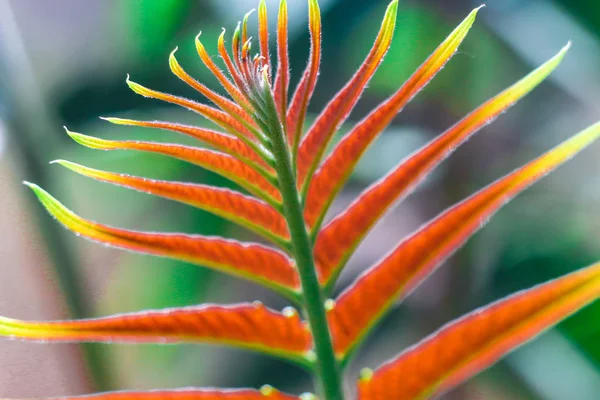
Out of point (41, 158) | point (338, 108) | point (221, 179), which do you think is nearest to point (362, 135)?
point (338, 108)

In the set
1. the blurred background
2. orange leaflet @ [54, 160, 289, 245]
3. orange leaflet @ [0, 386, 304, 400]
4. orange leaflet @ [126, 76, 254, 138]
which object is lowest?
orange leaflet @ [0, 386, 304, 400]

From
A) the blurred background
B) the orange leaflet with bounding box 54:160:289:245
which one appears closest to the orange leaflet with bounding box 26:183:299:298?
the orange leaflet with bounding box 54:160:289:245

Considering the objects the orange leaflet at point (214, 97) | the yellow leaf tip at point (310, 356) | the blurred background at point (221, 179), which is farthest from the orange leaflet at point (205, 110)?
the blurred background at point (221, 179)

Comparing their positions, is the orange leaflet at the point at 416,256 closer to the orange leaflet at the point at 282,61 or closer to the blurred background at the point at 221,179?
the orange leaflet at the point at 282,61

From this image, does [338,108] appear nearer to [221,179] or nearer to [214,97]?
[214,97]

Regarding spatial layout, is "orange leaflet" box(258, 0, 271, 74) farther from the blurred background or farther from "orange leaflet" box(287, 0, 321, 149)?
the blurred background
